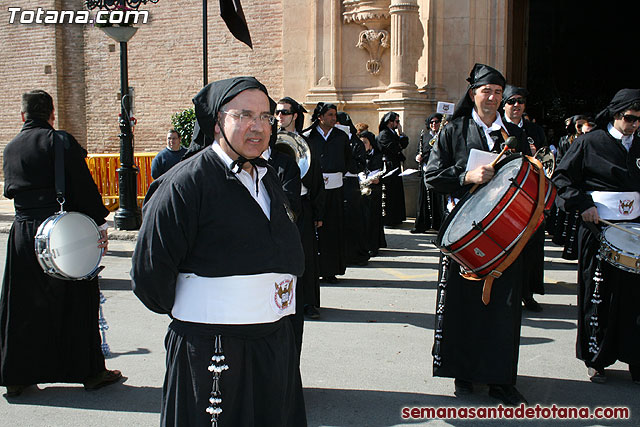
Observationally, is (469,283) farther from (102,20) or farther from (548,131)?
(548,131)

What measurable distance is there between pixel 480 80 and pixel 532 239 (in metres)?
2.27

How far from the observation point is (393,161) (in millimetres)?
12453

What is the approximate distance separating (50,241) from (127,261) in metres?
5.83

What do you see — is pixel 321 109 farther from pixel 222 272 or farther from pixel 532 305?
pixel 222 272

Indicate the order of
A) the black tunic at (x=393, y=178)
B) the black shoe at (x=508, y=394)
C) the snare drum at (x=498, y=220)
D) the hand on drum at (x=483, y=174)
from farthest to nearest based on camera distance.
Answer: the black tunic at (x=393, y=178) < the black shoe at (x=508, y=394) < the hand on drum at (x=483, y=174) < the snare drum at (x=498, y=220)

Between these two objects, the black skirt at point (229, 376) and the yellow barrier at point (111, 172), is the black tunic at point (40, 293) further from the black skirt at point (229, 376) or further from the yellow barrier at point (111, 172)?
the yellow barrier at point (111, 172)

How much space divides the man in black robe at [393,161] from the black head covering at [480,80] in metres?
7.10

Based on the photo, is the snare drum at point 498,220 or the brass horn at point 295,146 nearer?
the snare drum at point 498,220

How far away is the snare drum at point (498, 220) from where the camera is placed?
404cm

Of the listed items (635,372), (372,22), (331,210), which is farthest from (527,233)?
(372,22)

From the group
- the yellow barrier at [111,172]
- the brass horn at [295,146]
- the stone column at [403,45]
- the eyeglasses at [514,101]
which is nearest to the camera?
the brass horn at [295,146]

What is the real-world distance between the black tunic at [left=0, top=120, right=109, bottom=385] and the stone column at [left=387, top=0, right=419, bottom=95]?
9.70m

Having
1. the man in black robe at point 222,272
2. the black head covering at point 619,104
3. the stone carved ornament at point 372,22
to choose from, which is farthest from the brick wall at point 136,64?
the man in black robe at point 222,272

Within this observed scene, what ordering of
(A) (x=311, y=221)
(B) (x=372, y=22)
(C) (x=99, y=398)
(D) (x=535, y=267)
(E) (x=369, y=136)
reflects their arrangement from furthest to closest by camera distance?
(B) (x=372, y=22) < (E) (x=369, y=136) < (D) (x=535, y=267) < (A) (x=311, y=221) < (C) (x=99, y=398)
